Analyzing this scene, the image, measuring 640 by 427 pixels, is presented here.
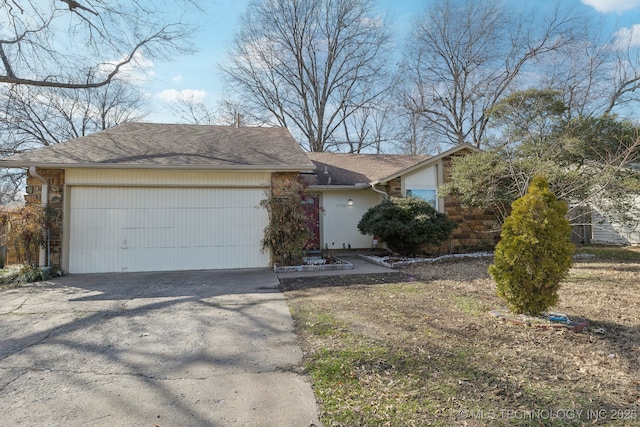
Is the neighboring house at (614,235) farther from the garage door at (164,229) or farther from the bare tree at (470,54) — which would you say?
the garage door at (164,229)

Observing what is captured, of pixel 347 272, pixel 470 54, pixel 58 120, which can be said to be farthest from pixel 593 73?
pixel 58 120

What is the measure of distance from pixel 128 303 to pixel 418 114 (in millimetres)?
19995

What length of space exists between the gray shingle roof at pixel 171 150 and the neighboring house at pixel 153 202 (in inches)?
1.0

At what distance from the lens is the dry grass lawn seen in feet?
7.36

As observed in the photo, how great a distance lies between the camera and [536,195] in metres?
4.07

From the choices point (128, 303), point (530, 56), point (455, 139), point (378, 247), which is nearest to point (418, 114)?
point (455, 139)

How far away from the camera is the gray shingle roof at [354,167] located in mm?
11719

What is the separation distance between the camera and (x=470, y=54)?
19953mm

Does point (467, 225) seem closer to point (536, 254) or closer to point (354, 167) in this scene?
point (354, 167)

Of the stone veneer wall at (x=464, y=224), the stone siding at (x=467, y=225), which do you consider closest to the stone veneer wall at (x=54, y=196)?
the stone veneer wall at (x=464, y=224)

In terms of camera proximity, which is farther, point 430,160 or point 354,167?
point 354,167

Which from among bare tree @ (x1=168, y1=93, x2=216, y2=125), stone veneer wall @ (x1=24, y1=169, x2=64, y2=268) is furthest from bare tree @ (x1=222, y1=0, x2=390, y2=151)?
stone veneer wall @ (x1=24, y1=169, x2=64, y2=268)

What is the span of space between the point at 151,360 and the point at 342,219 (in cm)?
879

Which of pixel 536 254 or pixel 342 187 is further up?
pixel 342 187
